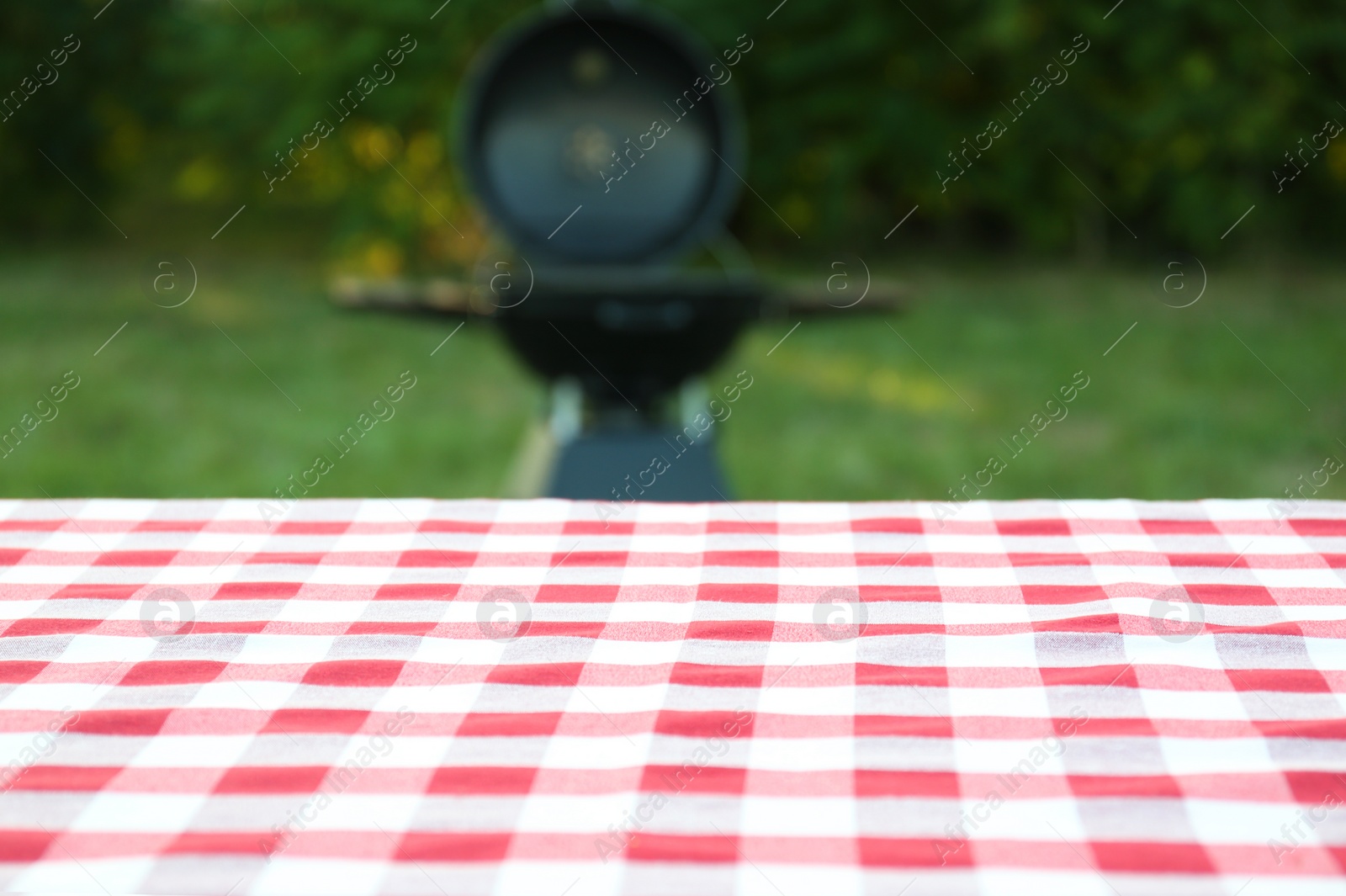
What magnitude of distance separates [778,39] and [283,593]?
18.5 feet

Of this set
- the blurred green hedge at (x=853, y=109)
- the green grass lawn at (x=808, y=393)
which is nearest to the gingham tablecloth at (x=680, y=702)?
the green grass lawn at (x=808, y=393)

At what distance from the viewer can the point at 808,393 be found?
4766 mm

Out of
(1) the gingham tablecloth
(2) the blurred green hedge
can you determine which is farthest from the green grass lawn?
(1) the gingham tablecloth

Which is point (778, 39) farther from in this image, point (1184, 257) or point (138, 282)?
point (138, 282)

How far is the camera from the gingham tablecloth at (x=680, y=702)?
62 centimetres

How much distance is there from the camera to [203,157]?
7.04 m

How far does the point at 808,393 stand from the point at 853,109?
79.3 inches

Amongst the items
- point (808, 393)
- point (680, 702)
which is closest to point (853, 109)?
point (808, 393)

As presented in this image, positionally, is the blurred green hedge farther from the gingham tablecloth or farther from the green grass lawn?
the gingham tablecloth

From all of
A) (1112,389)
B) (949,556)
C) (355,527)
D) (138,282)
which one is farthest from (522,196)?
(138,282)

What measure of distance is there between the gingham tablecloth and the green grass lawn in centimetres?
206

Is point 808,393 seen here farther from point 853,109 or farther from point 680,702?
point 680,702

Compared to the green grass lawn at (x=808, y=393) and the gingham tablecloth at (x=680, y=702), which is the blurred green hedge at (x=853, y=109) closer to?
the green grass lawn at (x=808, y=393)

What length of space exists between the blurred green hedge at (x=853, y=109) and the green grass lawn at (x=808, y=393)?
470 millimetres
